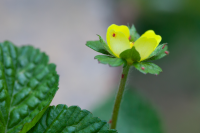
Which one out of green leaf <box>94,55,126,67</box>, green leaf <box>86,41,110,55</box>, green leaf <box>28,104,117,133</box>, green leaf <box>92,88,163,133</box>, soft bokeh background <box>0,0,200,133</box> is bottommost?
green leaf <box>28,104,117,133</box>

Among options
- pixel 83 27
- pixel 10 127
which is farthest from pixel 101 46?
pixel 83 27

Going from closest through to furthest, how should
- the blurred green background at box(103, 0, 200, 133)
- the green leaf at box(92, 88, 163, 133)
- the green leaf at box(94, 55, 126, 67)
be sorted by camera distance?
A: the green leaf at box(94, 55, 126, 67) < the green leaf at box(92, 88, 163, 133) < the blurred green background at box(103, 0, 200, 133)

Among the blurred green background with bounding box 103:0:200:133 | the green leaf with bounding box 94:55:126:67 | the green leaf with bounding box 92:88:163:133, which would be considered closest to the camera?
the green leaf with bounding box 94:55:126:67

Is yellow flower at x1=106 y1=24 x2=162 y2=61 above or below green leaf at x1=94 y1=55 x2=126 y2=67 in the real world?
above

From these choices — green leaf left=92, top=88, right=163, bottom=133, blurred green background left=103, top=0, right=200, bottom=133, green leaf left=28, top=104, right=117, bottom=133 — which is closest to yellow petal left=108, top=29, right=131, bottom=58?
green leaf left=28, top=104, right=117, bottom=133

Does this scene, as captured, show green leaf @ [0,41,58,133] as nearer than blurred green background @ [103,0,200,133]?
Yes

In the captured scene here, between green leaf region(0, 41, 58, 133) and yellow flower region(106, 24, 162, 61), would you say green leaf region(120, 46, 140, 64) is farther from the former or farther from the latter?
green leaf region(0, 41, 58, 133)

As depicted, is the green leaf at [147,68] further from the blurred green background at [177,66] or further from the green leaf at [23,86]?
the blurred green background at [177,66]

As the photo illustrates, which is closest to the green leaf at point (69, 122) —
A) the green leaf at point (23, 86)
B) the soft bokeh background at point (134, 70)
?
the green leaf at point (23, 86)
